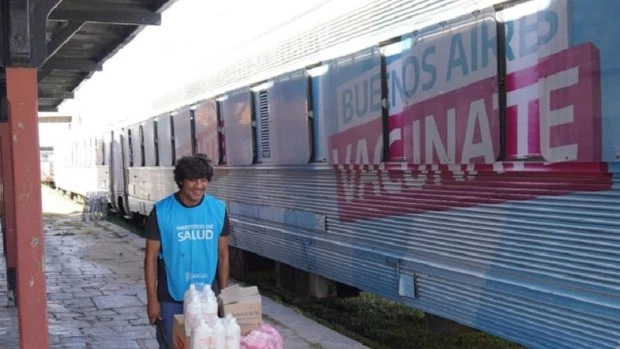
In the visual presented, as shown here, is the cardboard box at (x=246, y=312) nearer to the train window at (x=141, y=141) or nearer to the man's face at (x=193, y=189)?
the man's face at (x=193, y=189)

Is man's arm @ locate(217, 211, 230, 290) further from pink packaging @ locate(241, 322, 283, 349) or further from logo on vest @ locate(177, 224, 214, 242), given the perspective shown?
pink packaging @ locate(241, 322, 283, 349)

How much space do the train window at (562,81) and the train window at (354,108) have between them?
60.0 inches

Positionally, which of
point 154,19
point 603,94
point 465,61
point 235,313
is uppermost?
point 154,19

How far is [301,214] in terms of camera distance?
719 centimetres

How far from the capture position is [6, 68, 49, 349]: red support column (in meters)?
4.70

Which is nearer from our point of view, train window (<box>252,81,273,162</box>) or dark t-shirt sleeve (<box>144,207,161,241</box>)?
dark t-shirt sleeve (<box>144,207,161,241</box>)

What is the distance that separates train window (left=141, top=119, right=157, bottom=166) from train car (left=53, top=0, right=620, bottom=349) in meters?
5.82

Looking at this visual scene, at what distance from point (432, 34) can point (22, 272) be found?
2.94 m

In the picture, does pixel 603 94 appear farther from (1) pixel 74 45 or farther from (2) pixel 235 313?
(1) pixel 74 45

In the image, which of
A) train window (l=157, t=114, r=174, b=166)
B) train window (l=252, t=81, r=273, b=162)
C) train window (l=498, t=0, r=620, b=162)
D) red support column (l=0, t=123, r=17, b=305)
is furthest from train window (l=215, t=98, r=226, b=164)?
train window (l=498, t=0, r=620, b=162)

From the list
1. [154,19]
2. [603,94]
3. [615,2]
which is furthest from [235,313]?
[154,19]

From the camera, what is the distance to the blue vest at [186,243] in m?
3.66

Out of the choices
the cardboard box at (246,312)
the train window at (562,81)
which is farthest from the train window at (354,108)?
the cardboard box at (246,312)

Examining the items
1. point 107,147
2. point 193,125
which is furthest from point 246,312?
point 107,147
